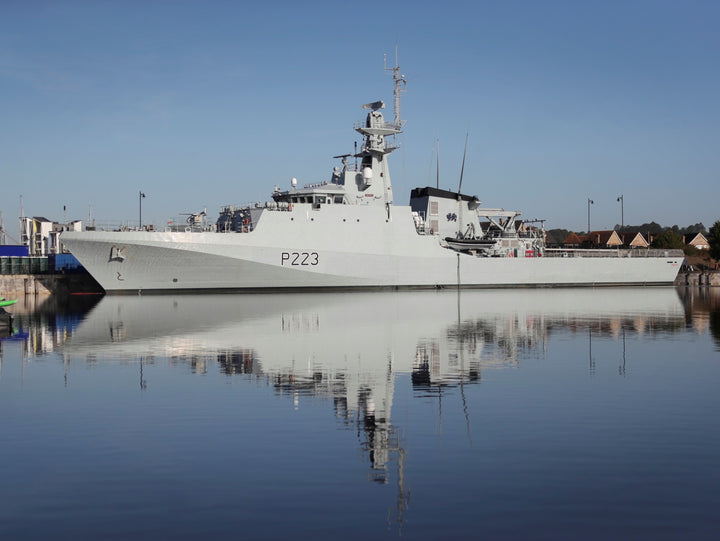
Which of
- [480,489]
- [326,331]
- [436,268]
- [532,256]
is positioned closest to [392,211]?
[436,268]

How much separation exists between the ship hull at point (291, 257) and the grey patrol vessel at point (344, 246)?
2.1 inches

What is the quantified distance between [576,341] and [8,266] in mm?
38873

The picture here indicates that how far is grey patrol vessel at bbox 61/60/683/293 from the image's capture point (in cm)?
3388

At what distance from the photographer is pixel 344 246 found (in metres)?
37.0

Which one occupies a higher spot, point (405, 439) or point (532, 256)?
point (532, 256)

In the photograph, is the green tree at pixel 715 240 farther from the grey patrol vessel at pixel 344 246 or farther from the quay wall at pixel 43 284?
the quay wall at pixel 43 284

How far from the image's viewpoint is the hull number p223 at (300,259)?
35.5 m

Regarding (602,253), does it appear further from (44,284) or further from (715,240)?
(44,284)

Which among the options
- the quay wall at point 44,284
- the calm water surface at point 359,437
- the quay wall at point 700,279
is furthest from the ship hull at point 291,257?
the quay wall at point 700,279

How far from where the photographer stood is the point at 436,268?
40906 mm

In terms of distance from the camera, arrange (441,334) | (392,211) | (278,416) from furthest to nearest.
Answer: (392,211)
(441,334)
(278,416)

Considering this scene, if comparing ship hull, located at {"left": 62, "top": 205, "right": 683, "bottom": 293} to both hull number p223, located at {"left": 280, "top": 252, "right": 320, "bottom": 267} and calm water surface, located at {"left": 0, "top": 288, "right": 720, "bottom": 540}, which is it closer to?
hull number p223, located at {"left": 280, "top": 252, "right": 320, "bottom": 267}

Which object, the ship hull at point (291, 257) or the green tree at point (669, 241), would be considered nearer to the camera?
the ship hull at point (291, 257)

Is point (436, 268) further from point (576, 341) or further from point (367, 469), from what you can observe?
point (367, 469)
